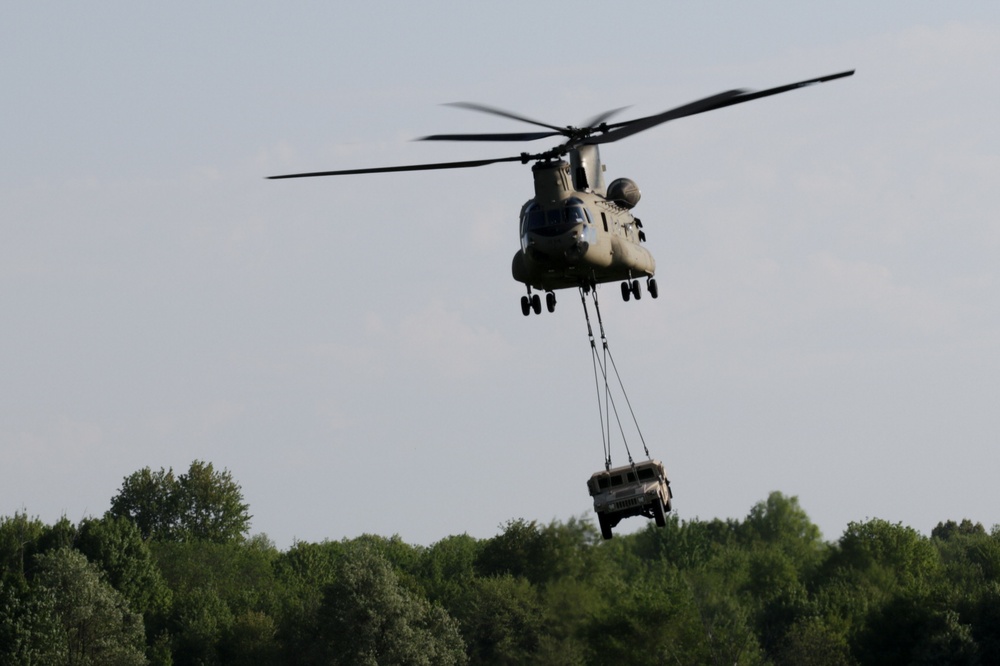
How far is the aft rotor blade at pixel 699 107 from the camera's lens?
46.7 m

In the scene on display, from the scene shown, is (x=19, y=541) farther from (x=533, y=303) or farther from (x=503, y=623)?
(x=533, y=303)

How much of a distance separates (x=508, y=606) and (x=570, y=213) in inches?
2829

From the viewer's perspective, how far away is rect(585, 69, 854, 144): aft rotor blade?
→ 46.7 m

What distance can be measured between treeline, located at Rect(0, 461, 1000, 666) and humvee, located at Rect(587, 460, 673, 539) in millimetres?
51328

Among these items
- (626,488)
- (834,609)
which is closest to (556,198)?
(626,488)

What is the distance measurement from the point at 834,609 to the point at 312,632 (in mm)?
34242

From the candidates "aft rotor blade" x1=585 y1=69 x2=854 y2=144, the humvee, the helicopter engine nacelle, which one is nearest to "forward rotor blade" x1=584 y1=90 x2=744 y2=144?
"aft rotor blade" x1=585 y1=69 x2=854 y2=144

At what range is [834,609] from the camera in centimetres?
11762

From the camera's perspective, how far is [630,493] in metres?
54.9

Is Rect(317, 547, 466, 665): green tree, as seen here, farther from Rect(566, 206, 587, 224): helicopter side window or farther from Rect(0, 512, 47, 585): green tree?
Rect(566, 206, 587, 224): helicopter side window

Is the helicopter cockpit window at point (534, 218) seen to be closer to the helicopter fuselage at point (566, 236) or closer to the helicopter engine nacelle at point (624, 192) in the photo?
the helicopter fuselage at point (566, 236)

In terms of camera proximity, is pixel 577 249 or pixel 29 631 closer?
pixel 577 249

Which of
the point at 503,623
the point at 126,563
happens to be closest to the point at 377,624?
the point at 503,623

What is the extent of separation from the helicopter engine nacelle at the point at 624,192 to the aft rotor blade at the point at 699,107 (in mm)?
5546
